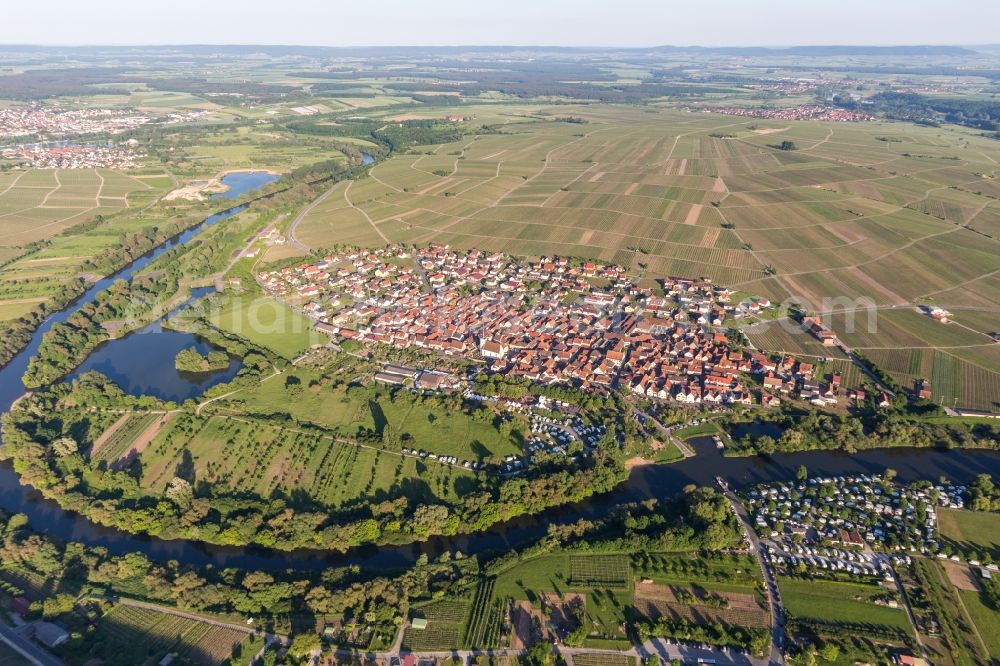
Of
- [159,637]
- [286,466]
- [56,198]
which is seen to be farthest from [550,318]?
[56,198]

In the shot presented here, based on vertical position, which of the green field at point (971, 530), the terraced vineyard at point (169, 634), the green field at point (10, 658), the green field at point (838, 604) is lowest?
the terraced vineyard at point (169, 634)

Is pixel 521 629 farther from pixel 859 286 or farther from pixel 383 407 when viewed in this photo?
pixel 859 286

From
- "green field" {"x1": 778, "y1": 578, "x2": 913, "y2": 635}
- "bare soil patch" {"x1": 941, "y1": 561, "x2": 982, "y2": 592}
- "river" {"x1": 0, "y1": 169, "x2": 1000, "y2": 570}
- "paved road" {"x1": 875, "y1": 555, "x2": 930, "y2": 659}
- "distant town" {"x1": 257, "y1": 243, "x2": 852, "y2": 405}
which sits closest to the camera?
"paved road" {"x1": 875, "y1": 555, "x2": 930, "y2": 659}

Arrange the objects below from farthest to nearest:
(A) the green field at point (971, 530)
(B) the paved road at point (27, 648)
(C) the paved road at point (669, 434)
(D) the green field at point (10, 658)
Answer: (C) the paved road at point (669, 434)
(A) the green field at point (971, 530)
(B) the paved road at point (27, 648)
(D) the green field at point (10, 658)

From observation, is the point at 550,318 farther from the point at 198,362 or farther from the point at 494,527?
the point at 198,362

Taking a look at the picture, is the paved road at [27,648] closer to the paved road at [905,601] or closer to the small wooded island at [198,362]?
the small wooded island at [198,362]

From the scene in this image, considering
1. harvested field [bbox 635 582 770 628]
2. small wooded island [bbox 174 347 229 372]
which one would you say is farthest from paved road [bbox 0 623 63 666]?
harvested field [bbox 635 582 770 628]

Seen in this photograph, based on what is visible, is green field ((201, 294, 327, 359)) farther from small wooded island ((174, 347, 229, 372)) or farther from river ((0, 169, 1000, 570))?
river ((0, 169, 1000, 570))

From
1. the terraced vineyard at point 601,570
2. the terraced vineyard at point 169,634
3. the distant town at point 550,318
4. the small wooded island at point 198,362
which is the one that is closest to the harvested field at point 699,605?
the terraced vineyard at point 601,570
